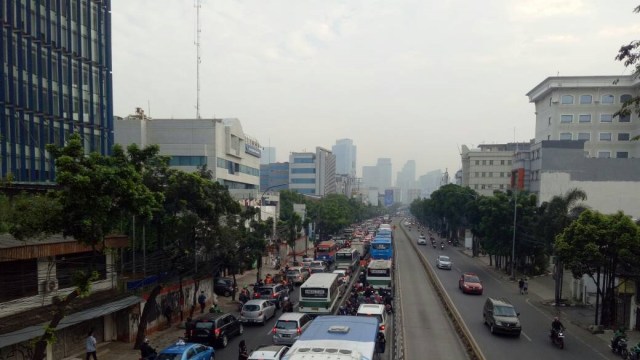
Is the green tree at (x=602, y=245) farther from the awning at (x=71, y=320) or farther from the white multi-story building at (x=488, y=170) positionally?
the white multi-story building at (x=488, y=170)

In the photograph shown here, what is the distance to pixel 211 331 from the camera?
22359mm

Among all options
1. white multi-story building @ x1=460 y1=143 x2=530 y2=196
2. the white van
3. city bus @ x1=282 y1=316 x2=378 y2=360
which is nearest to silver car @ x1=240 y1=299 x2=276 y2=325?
the white van

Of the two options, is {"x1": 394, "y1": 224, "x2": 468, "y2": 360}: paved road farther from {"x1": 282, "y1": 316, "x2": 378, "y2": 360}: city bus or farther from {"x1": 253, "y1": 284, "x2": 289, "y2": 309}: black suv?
{"x1": 253, "y1": 284, "x2": 289, "y2": 309}: black suv

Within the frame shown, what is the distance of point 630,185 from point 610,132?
106ft

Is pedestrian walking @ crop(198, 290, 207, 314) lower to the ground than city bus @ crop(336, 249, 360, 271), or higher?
higher

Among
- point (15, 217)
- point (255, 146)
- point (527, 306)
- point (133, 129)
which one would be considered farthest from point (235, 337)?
point (255, 146)

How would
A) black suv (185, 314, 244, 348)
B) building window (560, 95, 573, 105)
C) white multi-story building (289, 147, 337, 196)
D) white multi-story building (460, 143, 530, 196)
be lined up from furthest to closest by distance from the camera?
white multi-story building (289, 147, 337, 196) < white multi-story building (460, 143, 530, 196) < building window (560, 95, 573, 105) < black suv (185, 314, 244, 348)

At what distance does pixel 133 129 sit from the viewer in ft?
194

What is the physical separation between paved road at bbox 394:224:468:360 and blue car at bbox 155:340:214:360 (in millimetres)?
8826

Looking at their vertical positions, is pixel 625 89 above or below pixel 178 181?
above

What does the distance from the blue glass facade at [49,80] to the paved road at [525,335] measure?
95.9 ft

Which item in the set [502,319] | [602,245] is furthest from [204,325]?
[602,245]

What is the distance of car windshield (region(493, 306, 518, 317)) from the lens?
82.6ft

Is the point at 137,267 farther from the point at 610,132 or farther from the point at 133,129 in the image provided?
the point at 610,132
